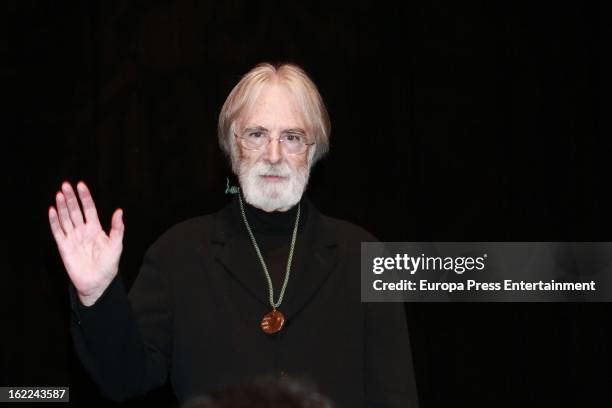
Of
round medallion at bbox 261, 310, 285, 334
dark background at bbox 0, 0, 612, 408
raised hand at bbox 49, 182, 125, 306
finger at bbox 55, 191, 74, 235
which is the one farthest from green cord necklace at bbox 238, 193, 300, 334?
dark background at bbox 0, 0, 612, 408

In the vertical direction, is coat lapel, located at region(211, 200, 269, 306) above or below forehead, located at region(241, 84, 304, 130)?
below

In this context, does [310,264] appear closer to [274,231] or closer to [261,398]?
[274,231]

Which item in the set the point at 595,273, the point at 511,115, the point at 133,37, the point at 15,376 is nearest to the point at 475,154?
the point at 511,115

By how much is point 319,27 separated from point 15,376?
70.5 inches

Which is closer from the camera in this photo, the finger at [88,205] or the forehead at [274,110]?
the finger at [88,205]

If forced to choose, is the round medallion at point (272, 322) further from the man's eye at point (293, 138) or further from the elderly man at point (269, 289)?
the man's eye at point (293, 138)

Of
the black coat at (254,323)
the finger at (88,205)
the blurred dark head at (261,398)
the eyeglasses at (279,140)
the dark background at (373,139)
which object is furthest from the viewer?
the dark background at (373,139)

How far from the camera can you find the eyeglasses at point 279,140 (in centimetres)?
241

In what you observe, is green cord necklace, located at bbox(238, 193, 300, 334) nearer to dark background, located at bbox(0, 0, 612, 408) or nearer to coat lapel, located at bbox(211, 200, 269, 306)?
coat lapel, located at bbox(211, 200, 269, 306)

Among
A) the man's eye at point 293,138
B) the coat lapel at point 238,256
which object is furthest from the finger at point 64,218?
the man's eye at point 293,138

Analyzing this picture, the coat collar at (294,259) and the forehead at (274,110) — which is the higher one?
the forehead at (274,110)

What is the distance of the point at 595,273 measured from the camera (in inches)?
153

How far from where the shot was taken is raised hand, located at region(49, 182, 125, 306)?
1.95 m

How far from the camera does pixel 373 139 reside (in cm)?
377
